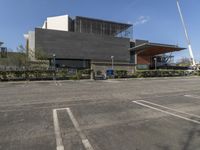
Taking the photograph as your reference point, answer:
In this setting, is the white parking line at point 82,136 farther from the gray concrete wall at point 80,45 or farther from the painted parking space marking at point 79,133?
the gray concrete wall at point 80,45

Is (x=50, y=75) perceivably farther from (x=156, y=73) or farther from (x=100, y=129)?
(x=100, y=129)

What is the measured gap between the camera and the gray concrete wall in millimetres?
45594

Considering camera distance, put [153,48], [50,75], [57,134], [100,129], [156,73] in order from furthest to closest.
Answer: [153,48], [156,73], [50,75], [100,129], [57,134]

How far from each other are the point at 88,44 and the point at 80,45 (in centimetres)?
245

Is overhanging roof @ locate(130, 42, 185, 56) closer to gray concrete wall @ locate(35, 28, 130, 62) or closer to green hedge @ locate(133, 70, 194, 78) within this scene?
gray concrete wall @ locate(35, 28, 130, 62)

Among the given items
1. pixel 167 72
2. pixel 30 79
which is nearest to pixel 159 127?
pixel 30 79

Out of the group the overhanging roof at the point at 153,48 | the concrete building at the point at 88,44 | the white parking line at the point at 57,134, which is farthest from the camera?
the overhanging roof at the point at 153,48

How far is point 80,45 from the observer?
165 ft

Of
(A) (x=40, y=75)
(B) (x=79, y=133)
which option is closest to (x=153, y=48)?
(A) (x=40, y=75)

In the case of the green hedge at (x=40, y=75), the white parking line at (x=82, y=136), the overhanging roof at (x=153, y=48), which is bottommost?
the white parking line at (x=82, y=136)

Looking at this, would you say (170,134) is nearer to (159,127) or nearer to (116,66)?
(159,127)

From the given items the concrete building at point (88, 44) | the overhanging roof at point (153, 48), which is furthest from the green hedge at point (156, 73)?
the overhanging roof at point (153, 48)

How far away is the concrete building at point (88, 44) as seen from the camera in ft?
149

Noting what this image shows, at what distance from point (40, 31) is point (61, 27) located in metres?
9.66
